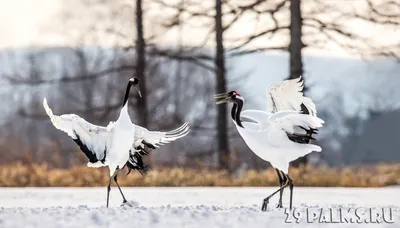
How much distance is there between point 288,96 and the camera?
9734 millimetres

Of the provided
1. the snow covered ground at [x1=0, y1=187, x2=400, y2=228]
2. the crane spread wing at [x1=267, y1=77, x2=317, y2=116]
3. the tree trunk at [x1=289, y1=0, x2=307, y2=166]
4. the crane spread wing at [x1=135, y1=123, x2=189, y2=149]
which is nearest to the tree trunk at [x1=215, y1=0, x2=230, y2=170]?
the tree trunk at [x1=289, y1=0, x2=307, y2=166]

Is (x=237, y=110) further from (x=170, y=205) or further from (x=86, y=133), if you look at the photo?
(x=86, y=133)

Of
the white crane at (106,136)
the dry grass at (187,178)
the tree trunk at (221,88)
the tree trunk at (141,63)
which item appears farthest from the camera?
the tree trunk at (141,63)

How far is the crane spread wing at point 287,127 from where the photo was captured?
8719mm

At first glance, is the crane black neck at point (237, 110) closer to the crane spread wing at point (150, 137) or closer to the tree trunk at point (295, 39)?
the crane spread wing at point (150, 137)

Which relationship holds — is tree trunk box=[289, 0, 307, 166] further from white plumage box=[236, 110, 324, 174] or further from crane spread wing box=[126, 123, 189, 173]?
white plumage box=[236, 110, 324, 174]

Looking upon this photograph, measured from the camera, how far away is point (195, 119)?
1722 centimetres

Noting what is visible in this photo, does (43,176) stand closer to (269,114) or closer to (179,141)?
(269,114)

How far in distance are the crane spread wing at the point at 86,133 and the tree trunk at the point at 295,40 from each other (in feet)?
20.4

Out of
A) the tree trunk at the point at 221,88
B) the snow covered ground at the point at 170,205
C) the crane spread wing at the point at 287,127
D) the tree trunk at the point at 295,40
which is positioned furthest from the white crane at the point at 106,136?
the tree trunk at the point at 221,88

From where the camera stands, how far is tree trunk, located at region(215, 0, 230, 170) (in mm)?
15422

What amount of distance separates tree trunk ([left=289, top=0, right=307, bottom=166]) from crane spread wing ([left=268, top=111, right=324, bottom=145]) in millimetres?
5747

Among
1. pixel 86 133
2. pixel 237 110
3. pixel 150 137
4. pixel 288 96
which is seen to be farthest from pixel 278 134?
pixel 86 133

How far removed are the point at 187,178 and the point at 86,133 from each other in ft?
17.1
